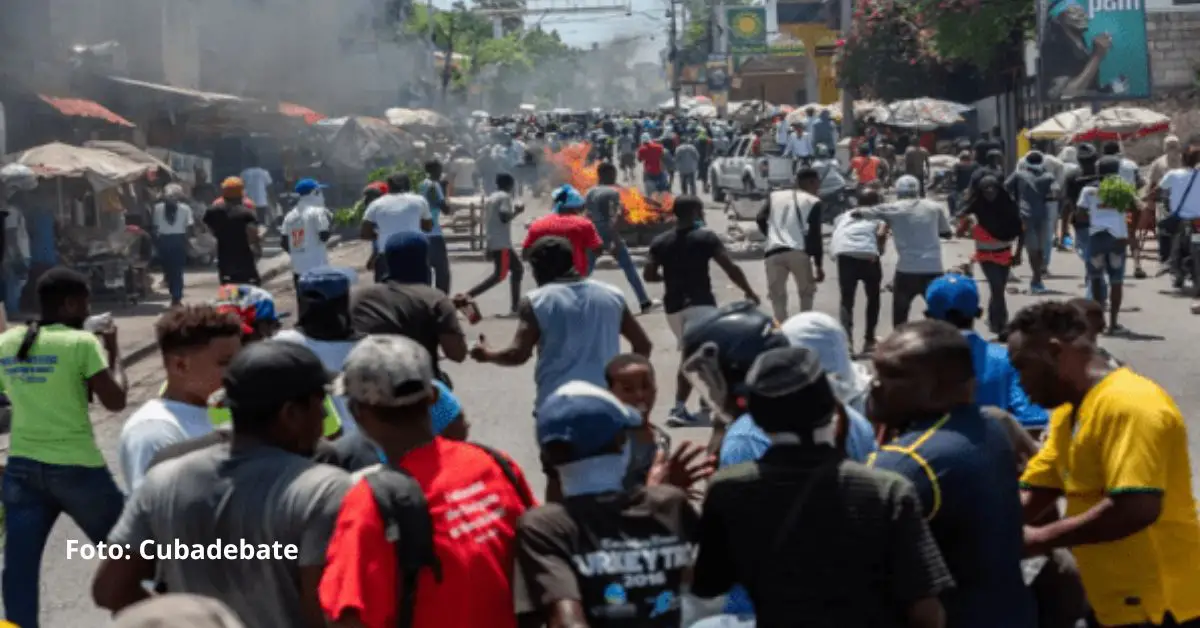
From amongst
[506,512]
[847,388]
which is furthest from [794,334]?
[506,512]

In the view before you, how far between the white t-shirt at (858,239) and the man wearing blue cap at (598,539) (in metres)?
10.2

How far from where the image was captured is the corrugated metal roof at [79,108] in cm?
2428

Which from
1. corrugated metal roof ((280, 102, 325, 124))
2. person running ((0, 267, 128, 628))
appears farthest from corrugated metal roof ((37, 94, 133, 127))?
person running ((0, 267, 128, 628))

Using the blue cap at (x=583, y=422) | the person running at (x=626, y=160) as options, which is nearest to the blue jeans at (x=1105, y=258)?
the blue cap at (x=583, y=422)

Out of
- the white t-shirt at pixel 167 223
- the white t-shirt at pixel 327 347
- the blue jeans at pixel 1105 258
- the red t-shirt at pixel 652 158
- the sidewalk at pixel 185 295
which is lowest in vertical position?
the sidewalk at pixel 185 295

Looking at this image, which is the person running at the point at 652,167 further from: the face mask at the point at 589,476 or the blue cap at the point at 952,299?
the face mask at the point at 589,476

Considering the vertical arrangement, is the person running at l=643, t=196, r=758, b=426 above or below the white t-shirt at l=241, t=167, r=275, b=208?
below

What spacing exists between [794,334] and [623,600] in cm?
169

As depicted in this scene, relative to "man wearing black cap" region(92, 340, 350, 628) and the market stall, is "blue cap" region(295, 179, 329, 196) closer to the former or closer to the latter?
the market stall

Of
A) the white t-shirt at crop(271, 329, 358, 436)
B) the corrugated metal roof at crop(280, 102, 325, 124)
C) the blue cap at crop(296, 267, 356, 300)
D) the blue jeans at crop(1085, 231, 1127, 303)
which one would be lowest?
the blue jeans at crop(1085, 231, 1127, 303)

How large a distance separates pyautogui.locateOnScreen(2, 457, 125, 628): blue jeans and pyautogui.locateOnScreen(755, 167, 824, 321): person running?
26.9ft

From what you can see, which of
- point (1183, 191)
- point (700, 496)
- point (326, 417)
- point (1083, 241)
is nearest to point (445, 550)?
point (700, 496)

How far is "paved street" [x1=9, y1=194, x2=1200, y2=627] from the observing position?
8.59 meters

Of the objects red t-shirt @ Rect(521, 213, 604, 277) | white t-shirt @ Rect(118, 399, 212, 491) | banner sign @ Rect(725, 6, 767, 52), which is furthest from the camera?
banner sign @ Rect(725, 6, 767, 52)
